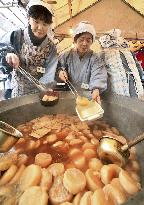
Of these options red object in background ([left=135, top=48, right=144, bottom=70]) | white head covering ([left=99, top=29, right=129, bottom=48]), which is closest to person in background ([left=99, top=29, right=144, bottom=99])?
white head covering ([left=99, top=29, right=129, bottom=48])

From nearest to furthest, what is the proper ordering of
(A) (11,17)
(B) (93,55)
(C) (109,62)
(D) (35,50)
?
(D) (35,50) < (B) (93,55) < (C) (109,62) < (A) (11,17)

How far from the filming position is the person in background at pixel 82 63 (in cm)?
376

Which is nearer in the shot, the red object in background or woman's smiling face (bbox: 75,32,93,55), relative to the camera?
woman's smiling face (bbox: 75,32,93,55)

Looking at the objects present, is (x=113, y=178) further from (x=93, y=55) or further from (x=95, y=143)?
(x=93, y=55)

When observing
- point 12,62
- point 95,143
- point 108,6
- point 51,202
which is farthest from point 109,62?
point 108,6

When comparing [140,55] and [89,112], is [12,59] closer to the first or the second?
[89,112]

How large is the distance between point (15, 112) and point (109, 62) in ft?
6.51

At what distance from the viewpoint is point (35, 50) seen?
3.61m

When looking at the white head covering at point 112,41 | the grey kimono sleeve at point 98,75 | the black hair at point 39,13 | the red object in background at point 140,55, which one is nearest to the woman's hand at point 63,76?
the grey kimono sleeve at point 98,75

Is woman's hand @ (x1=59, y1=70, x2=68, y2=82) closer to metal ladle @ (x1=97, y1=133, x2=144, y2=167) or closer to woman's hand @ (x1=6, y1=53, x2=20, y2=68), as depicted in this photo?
woman's hand @ (x1=6, y1=53, x2=20, y2=68)

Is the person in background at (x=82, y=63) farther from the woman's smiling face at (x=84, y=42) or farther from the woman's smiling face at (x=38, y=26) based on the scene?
the woman's smiling face at (x=38, y=26)

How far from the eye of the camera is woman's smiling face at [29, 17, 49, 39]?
320 cm

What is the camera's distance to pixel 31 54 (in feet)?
11.9

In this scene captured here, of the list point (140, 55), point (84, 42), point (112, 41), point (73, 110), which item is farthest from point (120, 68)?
point (140, 55)
